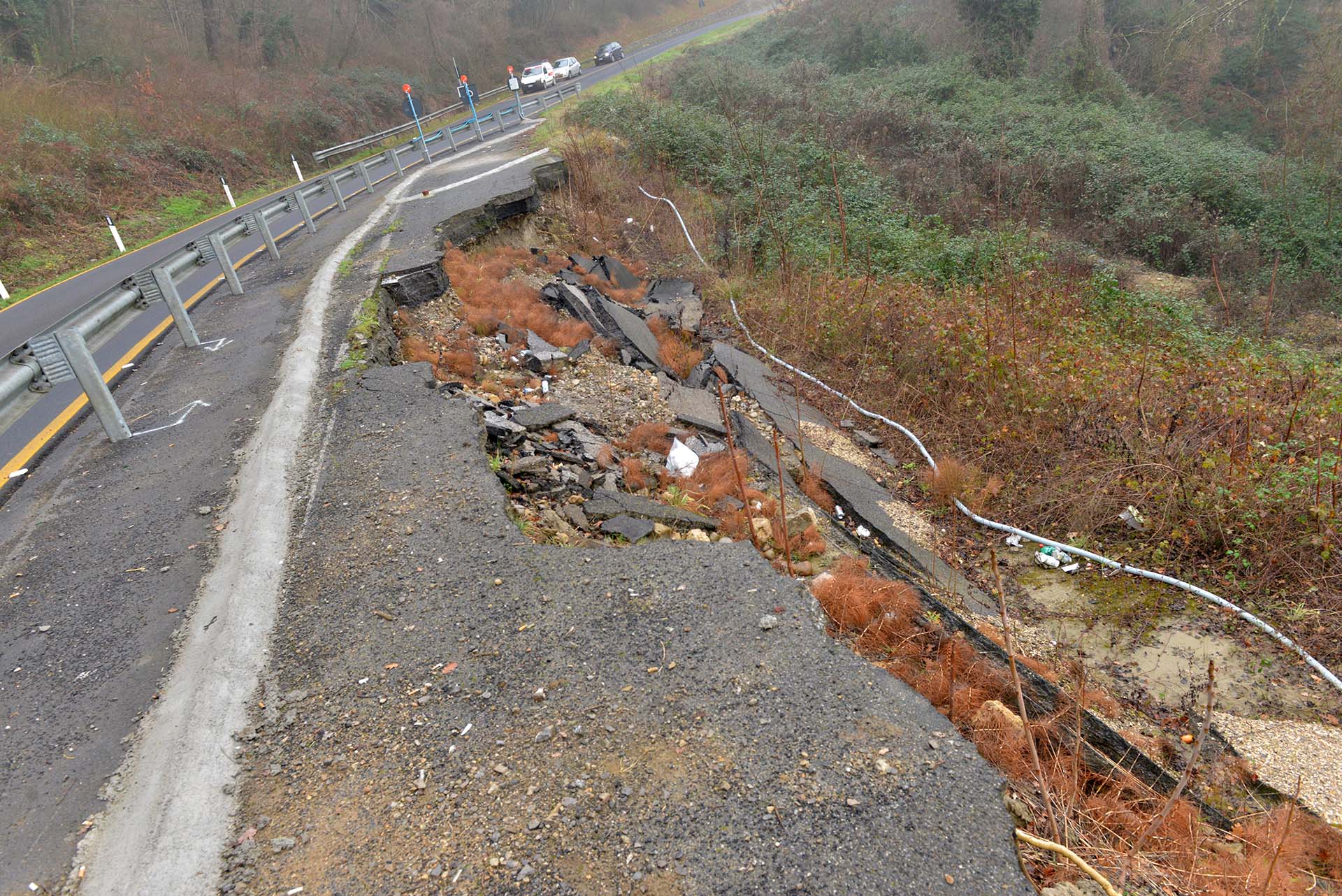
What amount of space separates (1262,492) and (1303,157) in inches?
632

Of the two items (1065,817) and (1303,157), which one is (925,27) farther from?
(1065,817)

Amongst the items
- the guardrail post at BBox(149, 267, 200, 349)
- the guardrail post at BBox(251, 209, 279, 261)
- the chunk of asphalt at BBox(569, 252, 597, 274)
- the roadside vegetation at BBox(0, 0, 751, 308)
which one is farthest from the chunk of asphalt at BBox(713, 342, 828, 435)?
the roadside vegetation at BBox(0, 0, 751, 308)

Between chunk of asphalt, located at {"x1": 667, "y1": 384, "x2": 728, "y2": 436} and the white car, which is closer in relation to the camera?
chunk of asphalt, located at {"x1": 667, "y1": 384, "x2": 728, "y2": 436}

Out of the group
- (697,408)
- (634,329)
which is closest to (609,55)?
(634,329)

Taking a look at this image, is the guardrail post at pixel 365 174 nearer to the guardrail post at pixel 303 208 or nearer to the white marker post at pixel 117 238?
the guardrail post at pixel 303 208

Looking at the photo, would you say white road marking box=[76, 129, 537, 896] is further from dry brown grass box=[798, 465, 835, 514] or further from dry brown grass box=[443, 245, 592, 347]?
dry brown grass box=[798, 465, 835, 514]

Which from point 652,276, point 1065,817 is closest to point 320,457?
point 1065,817

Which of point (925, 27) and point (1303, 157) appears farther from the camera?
point (925, 27)

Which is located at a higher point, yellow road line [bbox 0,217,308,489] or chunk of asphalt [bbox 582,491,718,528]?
yellow road line [bbox 0,217,308,489]

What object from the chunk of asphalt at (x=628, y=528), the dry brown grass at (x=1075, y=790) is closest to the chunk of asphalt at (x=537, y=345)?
the chunk of asphalt at (x=628, y=528)

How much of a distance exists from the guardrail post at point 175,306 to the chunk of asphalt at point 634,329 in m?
4.49

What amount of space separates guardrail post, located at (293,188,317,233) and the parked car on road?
81.1ft

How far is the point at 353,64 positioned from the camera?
32.6 metres

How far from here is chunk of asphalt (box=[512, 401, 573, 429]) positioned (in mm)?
5965
